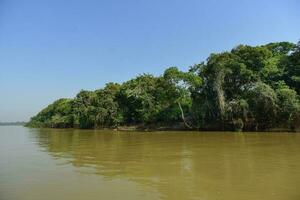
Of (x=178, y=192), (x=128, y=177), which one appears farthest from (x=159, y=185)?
(x=128, y=177)

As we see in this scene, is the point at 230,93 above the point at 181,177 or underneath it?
above

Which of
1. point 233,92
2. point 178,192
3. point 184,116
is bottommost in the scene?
point 178,192

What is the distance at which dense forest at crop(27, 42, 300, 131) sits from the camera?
30719 mm

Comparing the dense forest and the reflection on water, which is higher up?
the dense forest

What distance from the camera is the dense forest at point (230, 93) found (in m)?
30.7

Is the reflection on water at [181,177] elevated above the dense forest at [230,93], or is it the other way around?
the dense forest at [230,93]

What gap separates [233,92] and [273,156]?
24358mm

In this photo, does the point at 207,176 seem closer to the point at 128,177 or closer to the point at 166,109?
the point at 128,177

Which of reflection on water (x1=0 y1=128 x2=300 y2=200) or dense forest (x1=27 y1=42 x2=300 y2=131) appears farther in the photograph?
dense forest (x1=27 y1=42 x2=300 y2=131)

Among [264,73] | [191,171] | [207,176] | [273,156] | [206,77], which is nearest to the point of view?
[207,176]

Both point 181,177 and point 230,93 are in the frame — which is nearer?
point 181,177

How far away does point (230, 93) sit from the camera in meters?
35.5

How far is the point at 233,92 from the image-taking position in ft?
115

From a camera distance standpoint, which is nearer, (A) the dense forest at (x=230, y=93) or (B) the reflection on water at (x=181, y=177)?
(B) the reflection on water at (x=181, y=177)
